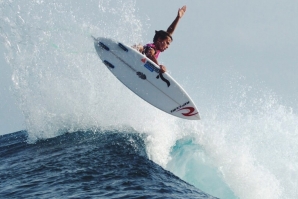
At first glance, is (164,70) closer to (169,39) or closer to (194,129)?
(169,39)

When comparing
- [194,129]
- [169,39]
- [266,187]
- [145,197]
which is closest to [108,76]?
[194,129]

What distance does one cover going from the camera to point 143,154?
10.4m

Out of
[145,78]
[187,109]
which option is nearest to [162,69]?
[145,78]

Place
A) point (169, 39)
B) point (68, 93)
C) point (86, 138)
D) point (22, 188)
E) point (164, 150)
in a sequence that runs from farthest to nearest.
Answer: point (68, 93) → point (86, 138) → point (164, 150) → point (169, 39) → point (22, 188)

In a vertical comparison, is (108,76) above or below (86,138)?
above

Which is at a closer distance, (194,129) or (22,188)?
(22,188)

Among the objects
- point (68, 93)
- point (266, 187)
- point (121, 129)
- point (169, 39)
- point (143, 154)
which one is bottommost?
point (266, 187)

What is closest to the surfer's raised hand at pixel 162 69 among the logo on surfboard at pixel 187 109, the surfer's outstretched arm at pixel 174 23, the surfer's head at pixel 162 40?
the surfer's head at pixel 162 40

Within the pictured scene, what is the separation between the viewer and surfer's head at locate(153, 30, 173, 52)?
427 inches

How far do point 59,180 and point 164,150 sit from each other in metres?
4.58

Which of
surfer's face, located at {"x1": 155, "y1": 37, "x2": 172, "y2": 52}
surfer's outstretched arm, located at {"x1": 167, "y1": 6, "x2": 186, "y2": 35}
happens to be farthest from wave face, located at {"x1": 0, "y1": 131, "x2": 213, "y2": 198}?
surfer's outstretched arm, located at {"x1": 167, "y1": 6, "x2": 186, "y2": 35}

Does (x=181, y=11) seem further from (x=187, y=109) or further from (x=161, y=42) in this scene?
(x=187, y=109)

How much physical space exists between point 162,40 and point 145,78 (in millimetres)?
1257

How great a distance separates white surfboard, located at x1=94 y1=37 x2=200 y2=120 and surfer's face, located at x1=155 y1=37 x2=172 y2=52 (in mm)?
472
